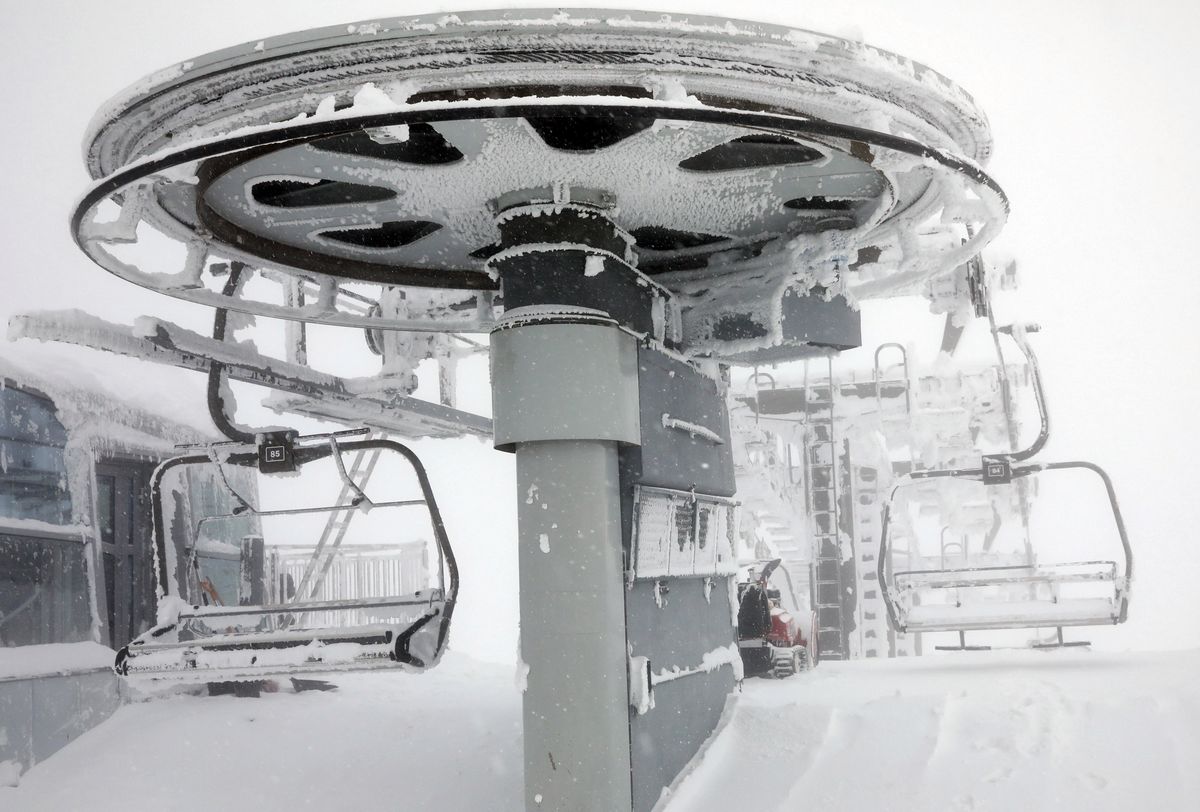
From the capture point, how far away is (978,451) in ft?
63.0

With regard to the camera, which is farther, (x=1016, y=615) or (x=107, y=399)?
(x=107, y=399)

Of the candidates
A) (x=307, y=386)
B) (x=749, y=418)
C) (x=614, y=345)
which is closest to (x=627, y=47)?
(x=614, y=345)

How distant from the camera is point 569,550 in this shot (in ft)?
19.0

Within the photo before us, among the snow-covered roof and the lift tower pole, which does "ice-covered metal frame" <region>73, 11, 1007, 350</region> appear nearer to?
the lift tower pole

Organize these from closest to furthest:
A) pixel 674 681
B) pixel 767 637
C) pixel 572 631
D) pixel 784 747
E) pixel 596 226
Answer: pixel 572 631 < pixel 596 226 < pixel 674 681 < pixel 784 747 < pixel 767 637

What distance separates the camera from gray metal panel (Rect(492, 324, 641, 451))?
582cm

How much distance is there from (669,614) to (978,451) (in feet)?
46.2

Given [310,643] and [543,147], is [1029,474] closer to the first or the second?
[543,147]

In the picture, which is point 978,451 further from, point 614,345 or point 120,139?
point 120,139

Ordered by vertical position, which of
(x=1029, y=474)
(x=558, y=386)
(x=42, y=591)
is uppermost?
(x=558, y=386)

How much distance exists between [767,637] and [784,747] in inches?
121

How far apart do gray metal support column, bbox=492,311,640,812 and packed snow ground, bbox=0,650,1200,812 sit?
0.87 metres

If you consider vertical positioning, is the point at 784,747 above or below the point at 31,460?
below

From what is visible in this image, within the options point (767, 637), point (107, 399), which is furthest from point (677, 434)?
point (107, 399)
